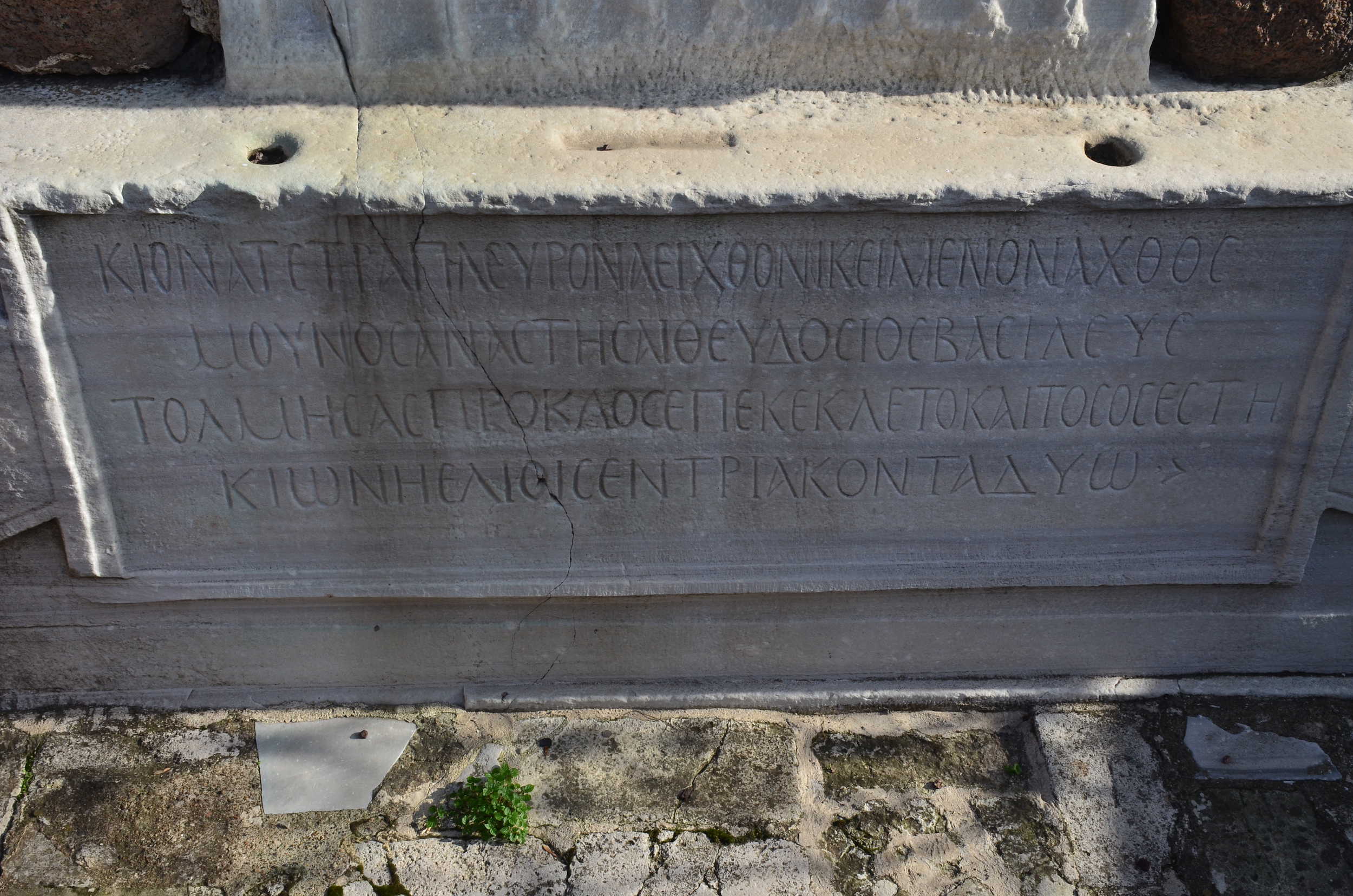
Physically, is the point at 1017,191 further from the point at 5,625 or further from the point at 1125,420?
the point at 5,625

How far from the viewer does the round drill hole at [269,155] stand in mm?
2498

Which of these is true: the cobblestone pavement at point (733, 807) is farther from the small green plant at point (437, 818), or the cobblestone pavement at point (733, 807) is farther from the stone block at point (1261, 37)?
the stone block at point (1261, 37)

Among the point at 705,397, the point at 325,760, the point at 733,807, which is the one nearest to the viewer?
the point at 705,397

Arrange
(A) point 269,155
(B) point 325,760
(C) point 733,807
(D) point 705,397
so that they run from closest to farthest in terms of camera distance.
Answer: (A) point 269,155, (D) point 705,397, (C) point 733,807, (B) point 325,760

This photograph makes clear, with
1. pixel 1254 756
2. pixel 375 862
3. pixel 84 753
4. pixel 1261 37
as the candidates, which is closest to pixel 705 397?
pixel 375 862

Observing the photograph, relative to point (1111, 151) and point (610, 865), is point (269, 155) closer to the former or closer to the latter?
point (610, 865)

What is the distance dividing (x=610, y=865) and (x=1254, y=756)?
1626mm

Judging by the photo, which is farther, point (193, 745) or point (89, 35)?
point (193, 745)

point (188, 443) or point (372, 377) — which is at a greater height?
point (372, 377)

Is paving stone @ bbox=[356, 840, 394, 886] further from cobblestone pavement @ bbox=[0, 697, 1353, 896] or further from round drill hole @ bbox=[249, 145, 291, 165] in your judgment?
round drill hole @ bbox=[249, 145, 291, 165]

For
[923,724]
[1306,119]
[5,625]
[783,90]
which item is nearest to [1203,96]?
[1306,119]

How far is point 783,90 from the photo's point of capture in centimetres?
270

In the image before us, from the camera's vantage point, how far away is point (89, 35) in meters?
2.61

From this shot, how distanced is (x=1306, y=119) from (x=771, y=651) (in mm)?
1787
